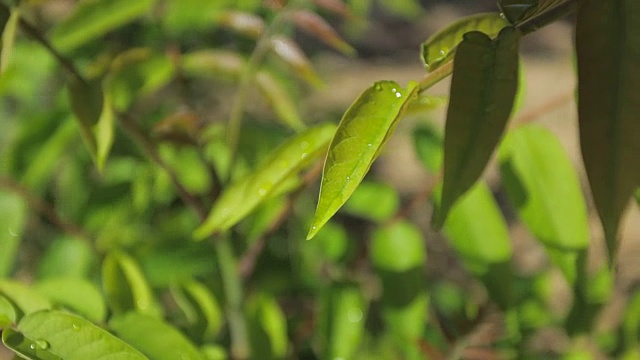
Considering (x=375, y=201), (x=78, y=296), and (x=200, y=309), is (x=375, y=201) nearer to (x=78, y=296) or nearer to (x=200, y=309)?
(x=200, y=309)

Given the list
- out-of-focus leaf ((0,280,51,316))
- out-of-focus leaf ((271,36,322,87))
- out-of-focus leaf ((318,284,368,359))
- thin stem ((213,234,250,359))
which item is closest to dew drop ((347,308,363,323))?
out-of-focus leaf ((318,284,368,359))

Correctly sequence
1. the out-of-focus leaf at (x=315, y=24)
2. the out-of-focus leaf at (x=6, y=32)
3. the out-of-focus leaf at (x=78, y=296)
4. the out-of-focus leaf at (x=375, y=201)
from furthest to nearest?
the out-of-focus leaf at (x=375, y=201) < the out-of-focus leaf at (x=315, y=24) < the out-of-focus leaf at (x=78, y=296) < the out-of-focus leaf at (x=6, y=32)

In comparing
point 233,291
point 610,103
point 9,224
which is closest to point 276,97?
point 233,291

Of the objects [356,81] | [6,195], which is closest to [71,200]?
[6,195]

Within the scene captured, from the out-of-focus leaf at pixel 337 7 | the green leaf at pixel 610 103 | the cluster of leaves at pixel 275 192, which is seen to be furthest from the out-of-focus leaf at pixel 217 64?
the green leaf at pixel 610 103

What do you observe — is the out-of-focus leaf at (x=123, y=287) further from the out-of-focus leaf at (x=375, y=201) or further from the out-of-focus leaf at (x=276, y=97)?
the out-of-focus leaf at (x=375, y=201)

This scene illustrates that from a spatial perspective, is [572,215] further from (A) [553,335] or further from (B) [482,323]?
(A) [553,335]
